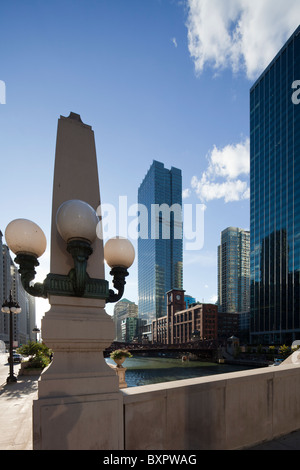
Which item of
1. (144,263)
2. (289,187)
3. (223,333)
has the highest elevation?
(289,187)

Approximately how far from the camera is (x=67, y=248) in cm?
347

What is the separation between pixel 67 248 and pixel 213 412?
9.99 ft

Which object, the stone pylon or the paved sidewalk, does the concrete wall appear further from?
the paved sidewalk

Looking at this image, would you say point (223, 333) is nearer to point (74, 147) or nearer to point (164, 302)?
point (164, 302)

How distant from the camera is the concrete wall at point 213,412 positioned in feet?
11.0

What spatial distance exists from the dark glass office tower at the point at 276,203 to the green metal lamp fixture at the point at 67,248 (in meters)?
92.6

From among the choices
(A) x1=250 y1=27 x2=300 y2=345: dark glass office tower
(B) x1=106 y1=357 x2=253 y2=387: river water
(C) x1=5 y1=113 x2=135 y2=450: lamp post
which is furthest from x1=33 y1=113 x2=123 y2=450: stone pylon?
(A) x1=250 y1=27 x2=300 y2=345: dark glass office tower

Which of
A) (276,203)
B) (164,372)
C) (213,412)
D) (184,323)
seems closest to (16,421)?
(213,412)

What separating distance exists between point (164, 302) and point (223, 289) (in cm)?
3809

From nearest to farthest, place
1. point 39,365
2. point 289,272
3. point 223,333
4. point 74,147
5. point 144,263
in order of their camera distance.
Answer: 1. point 74,147
2. point 39,365
3. point 289,272
4. point 223,333
5. point 144,263

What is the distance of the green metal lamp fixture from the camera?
3359 mm

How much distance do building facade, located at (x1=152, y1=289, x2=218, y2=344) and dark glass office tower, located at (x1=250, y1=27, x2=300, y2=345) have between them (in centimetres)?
1705
